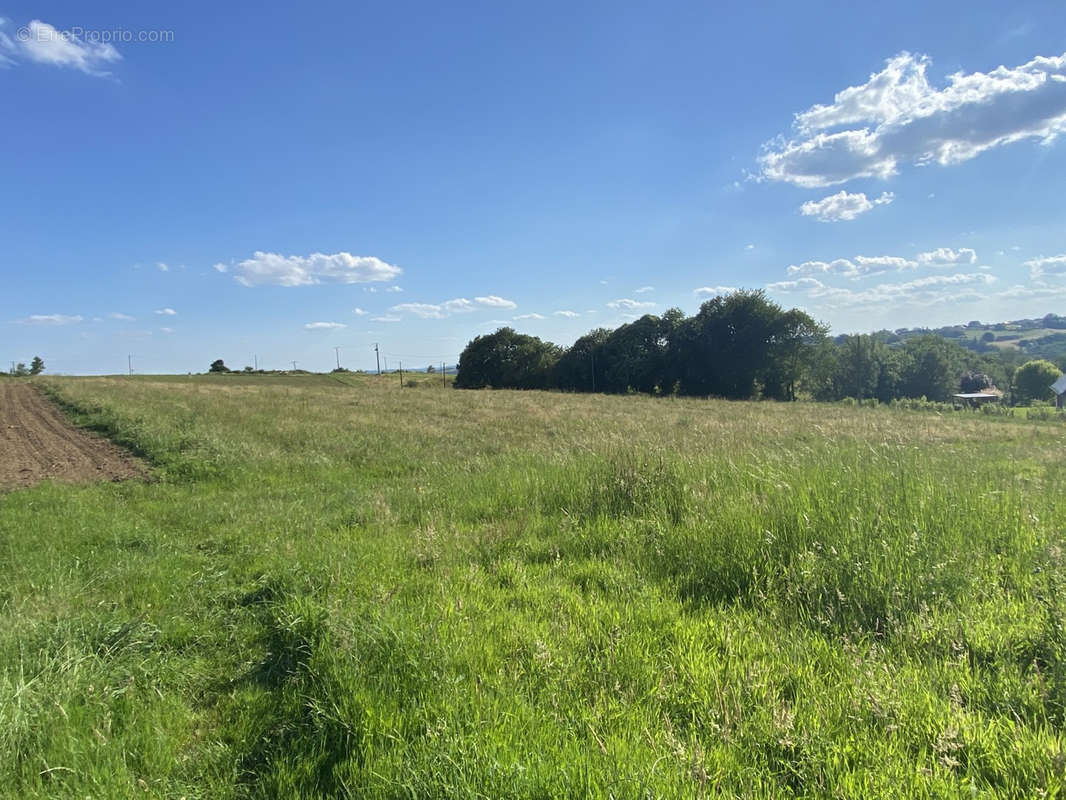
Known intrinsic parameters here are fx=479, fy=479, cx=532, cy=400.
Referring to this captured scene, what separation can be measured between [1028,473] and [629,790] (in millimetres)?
8636

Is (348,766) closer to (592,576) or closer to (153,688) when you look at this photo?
(153,688)

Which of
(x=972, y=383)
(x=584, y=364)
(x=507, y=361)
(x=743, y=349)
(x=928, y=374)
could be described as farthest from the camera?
(x=972, y=383)

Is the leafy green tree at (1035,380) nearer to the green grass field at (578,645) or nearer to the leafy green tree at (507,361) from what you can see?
the leafy green tree at (507,361)

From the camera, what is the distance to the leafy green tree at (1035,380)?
272 ft

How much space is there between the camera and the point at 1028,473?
23.3 ft

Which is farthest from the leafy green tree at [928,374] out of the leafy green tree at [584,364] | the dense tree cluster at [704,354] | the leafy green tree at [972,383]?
the leafy green tree at [584,364]

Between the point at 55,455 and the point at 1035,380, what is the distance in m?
125

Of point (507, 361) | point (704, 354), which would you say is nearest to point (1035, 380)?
point (704, 354)

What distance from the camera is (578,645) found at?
3338 mm

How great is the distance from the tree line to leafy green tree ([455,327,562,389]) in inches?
6.6

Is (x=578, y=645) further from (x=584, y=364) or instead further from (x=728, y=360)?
(x=584, y=364)

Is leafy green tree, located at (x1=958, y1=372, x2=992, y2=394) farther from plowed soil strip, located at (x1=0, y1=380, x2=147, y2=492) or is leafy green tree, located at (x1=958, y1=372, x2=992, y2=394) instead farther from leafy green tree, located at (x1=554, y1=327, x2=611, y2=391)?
plowed soil strip, located at (x1=0, y1=380, x2=147, y2=492)

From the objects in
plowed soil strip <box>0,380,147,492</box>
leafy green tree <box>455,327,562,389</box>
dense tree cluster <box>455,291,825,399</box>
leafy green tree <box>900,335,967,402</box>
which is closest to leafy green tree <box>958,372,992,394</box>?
leafy green tree <box>900,335,967,402</box>

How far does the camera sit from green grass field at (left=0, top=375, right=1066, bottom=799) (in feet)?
7.32
